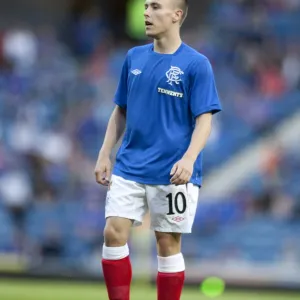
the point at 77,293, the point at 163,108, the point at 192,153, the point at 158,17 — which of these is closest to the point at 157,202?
the point at 192,153

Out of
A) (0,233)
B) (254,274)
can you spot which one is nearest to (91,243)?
(0,233)

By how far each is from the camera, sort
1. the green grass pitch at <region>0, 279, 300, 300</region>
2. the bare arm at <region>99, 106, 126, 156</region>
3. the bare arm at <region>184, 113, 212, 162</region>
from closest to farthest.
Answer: the bare arm at <region>184, 113, 212, 162</region>
the bare arm at <region>99, 106, 126, 156</region>
the green grass pitch at <region>0, 279, 300, 300</region>

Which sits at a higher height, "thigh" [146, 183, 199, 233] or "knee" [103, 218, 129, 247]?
"thigh" [146, 183, 199, 233]

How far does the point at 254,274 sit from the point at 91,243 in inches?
99.2

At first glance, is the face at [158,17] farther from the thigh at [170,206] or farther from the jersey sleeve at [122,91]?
the thigh at [170,206]

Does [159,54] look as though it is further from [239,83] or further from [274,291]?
[239,83]

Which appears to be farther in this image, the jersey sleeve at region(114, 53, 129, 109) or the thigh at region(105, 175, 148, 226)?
the jersey sleeve at region(114, 53, 129, 109)

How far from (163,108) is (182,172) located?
53cm

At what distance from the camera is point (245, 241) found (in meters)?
14.2

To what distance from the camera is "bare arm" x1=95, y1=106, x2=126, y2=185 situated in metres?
6.54

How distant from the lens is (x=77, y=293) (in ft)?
34.9

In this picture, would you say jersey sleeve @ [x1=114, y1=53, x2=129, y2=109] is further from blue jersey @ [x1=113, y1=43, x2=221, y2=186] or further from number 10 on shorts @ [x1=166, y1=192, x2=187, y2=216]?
number 10 on shorts @ [x1=166, y1=192, x2=187, y2=216]

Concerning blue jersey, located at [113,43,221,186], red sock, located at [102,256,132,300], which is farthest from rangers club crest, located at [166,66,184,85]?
red sock, located at [102,256,132,300]

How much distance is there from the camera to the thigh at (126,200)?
6.45 meters
